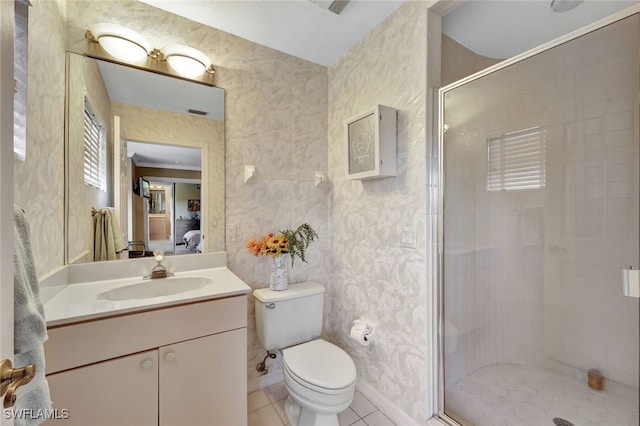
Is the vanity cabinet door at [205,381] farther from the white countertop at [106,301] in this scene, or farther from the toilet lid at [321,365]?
the toilet lid at [321,365]

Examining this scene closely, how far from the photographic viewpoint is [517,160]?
1.34 m

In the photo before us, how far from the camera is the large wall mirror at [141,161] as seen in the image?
4.34ft

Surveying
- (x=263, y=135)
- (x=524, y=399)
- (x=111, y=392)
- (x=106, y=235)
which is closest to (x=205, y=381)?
(x=111, y=392)

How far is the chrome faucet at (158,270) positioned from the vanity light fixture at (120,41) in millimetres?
1094

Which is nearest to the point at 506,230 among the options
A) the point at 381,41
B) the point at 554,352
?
the point at 554,352

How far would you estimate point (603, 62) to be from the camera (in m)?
1.07

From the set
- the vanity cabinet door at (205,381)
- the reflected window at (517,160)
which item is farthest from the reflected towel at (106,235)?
the reflected window at (517,160)

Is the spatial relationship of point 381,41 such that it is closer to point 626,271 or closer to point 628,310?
point 626,271

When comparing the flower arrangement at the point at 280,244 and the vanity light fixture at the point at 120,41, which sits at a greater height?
the vanity light fixture at the point at 120,41

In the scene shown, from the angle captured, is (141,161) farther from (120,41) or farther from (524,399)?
(524,399)

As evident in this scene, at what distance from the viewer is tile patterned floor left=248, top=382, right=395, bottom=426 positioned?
4.98 ft

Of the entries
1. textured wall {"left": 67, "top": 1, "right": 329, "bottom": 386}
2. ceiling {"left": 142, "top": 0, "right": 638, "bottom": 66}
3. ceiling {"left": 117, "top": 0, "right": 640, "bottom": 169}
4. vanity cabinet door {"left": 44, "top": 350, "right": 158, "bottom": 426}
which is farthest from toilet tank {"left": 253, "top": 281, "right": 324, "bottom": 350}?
ceiling {"left": 142, "top": 0, "right": 638, "bottom": 66}

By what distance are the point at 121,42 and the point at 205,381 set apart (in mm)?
1746

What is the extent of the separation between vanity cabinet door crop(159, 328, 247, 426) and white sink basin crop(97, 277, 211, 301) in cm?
36
